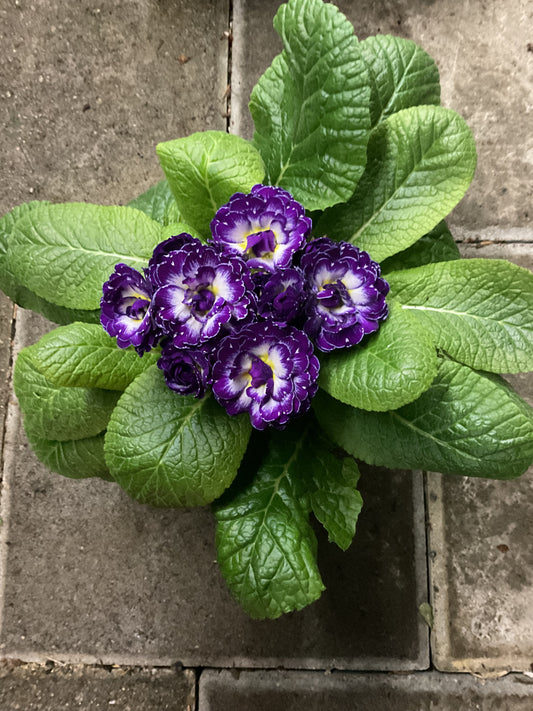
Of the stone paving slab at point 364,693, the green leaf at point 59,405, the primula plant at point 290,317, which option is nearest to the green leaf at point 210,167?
the primula plant at point 290,317

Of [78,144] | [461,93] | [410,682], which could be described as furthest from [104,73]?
[410,682]

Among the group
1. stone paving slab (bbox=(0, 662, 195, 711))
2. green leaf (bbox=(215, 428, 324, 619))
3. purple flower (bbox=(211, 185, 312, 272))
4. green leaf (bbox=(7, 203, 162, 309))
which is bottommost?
stone paving slab (bbox=(0, 662, 195, 711))

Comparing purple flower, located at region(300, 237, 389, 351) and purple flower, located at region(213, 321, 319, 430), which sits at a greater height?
purple flower, located at region(300, 237, 389, 351)

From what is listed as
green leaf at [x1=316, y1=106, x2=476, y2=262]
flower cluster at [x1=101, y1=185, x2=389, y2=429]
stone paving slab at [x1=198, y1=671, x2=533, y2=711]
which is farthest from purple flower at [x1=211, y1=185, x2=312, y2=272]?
stone paving slab at [x1=198, y1=671, x2=533, y2=711]

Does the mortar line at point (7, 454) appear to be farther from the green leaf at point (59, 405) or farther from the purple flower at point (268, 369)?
the purple flower at point (268, 369)

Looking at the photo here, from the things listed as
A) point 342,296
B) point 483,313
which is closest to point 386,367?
point 342,296

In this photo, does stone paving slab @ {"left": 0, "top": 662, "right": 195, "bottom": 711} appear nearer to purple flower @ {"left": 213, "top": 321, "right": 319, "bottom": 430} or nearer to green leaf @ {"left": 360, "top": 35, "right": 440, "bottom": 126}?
purple flower @ {"left": 213, "top": 321, "right": 319, "bottom": 430}

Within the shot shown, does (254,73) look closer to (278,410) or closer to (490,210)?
(490,210)

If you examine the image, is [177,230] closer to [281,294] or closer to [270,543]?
[281,294]
